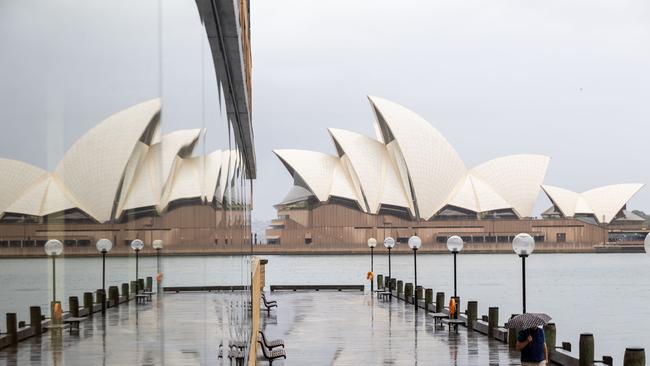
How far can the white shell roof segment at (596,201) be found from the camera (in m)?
89.2

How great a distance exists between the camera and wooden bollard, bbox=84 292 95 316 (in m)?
1.06

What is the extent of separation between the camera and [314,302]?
1198 inches

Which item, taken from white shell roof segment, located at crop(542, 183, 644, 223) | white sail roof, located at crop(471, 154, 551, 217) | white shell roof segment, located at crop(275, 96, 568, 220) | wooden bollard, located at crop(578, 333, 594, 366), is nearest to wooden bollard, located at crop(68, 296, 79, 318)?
wooden bollard, located at crop(578, 333, 594, 366)

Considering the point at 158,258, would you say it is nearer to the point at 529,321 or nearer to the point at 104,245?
the point at 104,245

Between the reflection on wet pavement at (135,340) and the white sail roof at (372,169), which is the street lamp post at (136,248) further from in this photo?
the white sail roof at (372,169)

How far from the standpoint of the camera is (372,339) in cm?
1830

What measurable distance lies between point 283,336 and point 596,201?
250 feet

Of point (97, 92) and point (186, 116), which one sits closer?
point (97, 92)

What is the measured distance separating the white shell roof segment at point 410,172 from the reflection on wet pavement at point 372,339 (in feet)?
122

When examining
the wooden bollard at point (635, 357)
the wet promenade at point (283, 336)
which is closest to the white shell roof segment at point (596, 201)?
the wet promenade at point (283, 336)

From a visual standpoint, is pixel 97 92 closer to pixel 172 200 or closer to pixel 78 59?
pixel 78 59

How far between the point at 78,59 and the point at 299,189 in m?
85.4

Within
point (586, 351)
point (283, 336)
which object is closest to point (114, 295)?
point (586, 351)

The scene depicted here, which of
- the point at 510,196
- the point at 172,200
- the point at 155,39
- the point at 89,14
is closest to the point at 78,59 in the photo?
the point at 89,14
